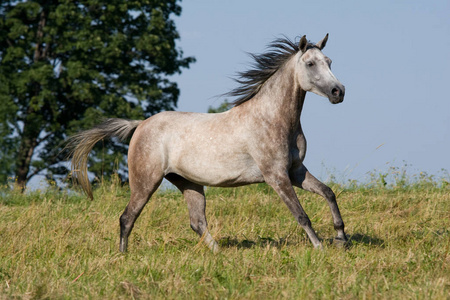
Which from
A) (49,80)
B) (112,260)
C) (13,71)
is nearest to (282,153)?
(112,260)

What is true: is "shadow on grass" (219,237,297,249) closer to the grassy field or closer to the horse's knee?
the grassy field

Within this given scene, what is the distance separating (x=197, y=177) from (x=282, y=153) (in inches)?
42.5

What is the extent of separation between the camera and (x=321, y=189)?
6.39 metres

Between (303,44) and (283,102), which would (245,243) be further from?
(303,44)

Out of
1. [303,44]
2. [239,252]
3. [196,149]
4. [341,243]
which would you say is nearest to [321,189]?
[341,243]

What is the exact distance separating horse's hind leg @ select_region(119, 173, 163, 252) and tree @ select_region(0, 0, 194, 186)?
1138 centimetres

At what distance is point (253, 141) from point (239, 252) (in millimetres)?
1244

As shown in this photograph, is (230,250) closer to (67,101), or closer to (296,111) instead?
(296,111)

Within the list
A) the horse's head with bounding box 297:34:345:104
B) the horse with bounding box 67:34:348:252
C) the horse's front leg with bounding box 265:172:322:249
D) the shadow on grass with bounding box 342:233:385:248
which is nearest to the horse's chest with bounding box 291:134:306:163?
the horse with bounding box 67:34:348:252

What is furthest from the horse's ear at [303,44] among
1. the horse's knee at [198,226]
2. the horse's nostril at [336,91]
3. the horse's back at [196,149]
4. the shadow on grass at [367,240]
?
the horse's knee at [198,226]

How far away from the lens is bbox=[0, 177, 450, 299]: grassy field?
4469 millimetres

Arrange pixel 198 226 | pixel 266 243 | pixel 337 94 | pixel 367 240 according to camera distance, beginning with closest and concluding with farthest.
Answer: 1. pixel 337 94
2. pixel 266 243
3. pixel 367 240
4. pixel 198 226

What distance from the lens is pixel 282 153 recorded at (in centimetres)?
630

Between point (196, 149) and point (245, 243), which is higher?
point (196, 149)
